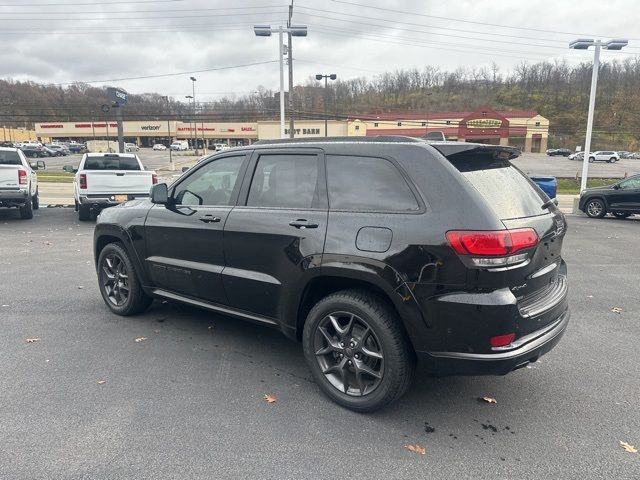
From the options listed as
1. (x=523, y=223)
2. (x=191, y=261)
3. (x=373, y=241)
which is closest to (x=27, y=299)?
(x=191, y=261)

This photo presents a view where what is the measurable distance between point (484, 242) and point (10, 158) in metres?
13.5

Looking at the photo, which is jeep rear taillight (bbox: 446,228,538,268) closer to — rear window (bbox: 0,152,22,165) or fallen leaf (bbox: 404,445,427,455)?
fallen leaf (bbox: 404,445,427,455)

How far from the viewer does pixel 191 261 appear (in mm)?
4207

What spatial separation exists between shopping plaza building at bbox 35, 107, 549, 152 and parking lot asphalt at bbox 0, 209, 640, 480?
41.1m

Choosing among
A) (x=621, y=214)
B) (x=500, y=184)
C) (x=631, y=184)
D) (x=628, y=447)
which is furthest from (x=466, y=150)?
(x=621, y=214)

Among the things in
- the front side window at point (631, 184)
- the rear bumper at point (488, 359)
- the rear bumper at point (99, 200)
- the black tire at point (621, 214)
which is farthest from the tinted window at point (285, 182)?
the black tire at point (621, 214)

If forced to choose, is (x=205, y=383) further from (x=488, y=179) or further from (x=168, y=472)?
(x=488, y=179)

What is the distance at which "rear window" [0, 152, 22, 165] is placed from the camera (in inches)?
485

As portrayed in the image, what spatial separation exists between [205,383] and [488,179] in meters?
2.54

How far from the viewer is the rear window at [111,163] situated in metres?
12.4

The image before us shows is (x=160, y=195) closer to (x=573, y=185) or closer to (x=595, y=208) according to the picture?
(x=595, y=208)

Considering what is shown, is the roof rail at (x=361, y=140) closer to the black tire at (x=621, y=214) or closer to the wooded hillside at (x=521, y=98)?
the black tire at (x=621, y=214)

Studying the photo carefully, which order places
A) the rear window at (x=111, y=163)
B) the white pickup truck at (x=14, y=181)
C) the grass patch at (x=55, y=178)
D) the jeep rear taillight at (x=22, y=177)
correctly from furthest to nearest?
the grass patch at (x=55, y=178) → the rear window at (x=111, y=163) → the jeep rear taillight at (x=22, y=177) → the white pickup truck at (x=14, y=181)

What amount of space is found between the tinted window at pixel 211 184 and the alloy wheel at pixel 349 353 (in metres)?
1.42
